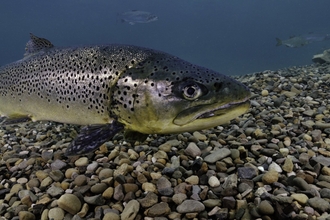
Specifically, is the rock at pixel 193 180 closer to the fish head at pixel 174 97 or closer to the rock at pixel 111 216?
the fish head at pixel 174 97

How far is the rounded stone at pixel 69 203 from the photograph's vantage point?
7.95 feet

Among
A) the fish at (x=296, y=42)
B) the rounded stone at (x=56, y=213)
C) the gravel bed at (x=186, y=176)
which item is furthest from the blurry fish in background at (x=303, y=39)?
the rounded stone at (x=56, y=213)

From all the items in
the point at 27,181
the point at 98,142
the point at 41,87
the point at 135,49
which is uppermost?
the point at 135,49

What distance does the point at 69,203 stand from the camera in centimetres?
A: 243

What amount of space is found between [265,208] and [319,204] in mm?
437

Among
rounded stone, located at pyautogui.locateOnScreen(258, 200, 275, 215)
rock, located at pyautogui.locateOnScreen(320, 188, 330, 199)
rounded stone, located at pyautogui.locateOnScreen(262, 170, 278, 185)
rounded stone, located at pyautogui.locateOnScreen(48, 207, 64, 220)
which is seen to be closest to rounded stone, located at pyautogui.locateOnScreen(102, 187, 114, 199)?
rounded stone, located at pyautogui.locateOnScreen(48, 207, 64, 220)

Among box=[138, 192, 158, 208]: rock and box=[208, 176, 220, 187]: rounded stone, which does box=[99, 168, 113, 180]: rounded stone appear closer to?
box=[138, 192, 158, 208]: rock

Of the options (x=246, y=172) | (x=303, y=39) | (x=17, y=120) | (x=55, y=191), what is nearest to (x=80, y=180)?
(x=55, y=191)

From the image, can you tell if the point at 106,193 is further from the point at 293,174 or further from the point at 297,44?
the point at 297,44

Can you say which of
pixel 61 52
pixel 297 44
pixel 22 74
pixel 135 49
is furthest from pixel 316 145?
pixel 297 44

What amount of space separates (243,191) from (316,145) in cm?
137

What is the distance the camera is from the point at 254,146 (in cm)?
316

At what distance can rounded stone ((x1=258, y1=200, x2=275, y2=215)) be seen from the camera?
213 centimetres

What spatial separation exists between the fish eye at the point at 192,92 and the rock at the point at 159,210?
92 centimetres
